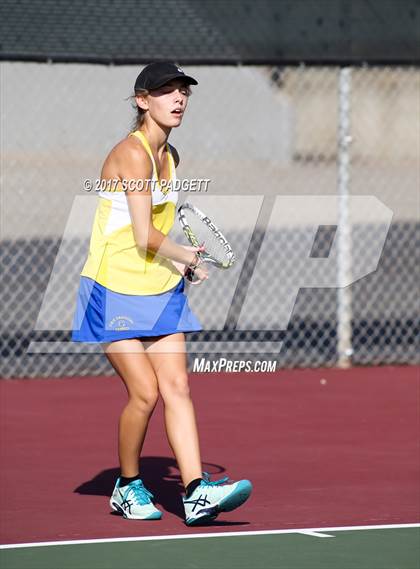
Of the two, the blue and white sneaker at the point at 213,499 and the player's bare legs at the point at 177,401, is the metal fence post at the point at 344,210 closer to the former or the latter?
the player's bare legs at the point at 177,401

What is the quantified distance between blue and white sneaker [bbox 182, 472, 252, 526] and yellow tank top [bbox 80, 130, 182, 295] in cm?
103

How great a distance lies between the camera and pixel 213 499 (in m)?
8.04

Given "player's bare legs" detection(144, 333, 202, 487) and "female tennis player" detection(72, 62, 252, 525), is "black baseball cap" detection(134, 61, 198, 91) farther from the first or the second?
"player's bare legs" detection(144, 333, 202, 487)

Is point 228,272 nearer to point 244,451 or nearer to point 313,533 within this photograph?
point 244,451

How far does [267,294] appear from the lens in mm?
17984

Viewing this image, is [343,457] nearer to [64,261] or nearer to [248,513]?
[248,513]

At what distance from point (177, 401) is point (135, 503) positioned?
0.54 m

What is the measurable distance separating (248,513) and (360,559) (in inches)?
47.6

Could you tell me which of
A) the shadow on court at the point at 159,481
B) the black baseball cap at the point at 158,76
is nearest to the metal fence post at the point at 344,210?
the shadow on court at the point at 159,481

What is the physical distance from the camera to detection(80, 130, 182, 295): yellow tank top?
27.2 ft

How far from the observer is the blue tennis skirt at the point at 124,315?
8.27 meters

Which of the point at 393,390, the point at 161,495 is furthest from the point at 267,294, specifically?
the point at 161,495

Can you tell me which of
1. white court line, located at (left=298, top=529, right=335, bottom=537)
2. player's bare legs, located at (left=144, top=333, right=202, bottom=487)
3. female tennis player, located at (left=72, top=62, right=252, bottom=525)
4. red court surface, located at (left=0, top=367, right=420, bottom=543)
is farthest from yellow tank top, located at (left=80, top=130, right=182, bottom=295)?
white court line, located at (left=298, top=529, right=335, bottom=537)

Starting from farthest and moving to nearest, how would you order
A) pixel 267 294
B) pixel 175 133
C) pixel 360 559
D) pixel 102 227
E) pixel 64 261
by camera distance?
pixel 64 261 < pixel 267 294 < pixel 175 133 < pixel 102 227 < pixel 360 559
